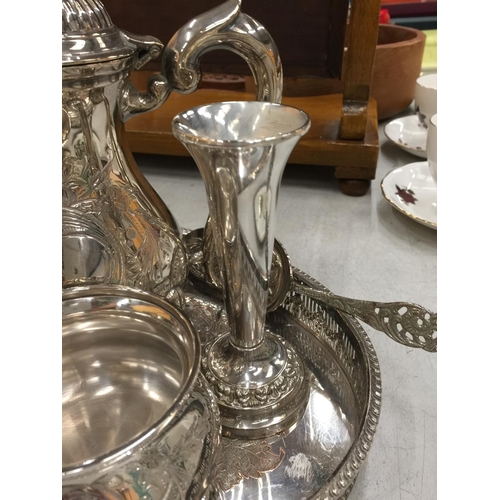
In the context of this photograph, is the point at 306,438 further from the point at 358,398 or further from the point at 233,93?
the point at 233,93

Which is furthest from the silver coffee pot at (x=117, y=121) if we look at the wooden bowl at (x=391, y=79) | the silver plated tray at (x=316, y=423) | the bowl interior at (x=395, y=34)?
the bowl interior at (x=395, y=34)

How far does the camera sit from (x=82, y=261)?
32cm

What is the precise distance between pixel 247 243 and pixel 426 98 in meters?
0.55

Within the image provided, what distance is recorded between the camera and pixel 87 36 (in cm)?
28

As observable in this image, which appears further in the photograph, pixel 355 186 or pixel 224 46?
pixel 355 186

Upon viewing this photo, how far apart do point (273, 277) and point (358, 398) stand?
11cm

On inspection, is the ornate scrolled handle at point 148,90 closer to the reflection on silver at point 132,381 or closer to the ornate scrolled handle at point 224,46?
the ornate scrolled handle at point 224,46

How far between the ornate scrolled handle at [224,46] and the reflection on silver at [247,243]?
52 mm

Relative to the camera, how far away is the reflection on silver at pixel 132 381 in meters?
0.22

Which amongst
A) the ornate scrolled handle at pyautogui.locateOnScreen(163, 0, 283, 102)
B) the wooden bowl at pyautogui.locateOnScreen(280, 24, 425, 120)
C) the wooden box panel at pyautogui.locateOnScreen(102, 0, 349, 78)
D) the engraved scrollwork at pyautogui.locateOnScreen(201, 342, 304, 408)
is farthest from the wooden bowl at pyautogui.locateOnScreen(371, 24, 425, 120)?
the engraved scrollwork at pyautogui.locateOnScreen(201, 342, 304, 408)

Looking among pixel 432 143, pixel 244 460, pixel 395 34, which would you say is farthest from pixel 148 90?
pixel 395 34

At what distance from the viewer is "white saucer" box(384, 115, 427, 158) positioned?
728mm

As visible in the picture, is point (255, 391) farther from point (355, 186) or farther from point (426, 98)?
point (426, 98)

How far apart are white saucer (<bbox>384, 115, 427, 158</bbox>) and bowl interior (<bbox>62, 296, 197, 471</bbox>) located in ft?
1.89
